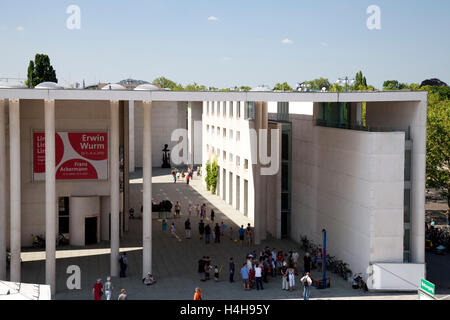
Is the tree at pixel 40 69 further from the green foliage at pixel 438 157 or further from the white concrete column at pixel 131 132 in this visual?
the green foliage at pixel 438 157

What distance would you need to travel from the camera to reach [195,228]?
137 ft

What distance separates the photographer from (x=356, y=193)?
2923cm

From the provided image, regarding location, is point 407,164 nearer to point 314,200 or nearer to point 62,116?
point 314,200

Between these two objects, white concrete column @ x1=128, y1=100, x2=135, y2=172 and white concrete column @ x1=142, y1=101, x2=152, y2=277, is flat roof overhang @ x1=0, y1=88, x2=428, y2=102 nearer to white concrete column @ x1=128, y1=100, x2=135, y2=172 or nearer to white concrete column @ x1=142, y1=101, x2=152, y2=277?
white concrete column @ x1=142, y1=101, x2=152, y2=277

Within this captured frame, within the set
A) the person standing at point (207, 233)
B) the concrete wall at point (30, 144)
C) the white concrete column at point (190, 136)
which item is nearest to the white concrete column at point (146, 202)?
the concrete wall at point (30, 144)

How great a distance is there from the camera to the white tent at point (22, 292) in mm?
18672

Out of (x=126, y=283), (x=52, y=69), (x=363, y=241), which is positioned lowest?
(x=126, y=283)

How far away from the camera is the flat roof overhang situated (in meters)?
26.6

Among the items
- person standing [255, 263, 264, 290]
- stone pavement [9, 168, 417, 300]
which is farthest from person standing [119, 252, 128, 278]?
person standing [255, 263, 264, 290]

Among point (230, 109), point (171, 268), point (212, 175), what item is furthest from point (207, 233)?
point (212, 175)

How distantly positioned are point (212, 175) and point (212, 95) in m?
28.6

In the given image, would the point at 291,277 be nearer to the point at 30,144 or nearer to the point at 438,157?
the point at 30,144
